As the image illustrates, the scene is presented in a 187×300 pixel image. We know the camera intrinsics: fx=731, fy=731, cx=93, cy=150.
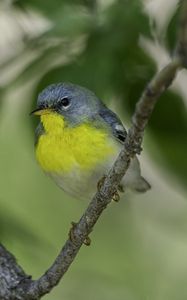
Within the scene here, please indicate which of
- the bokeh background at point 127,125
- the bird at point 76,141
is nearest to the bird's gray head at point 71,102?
the bird at point 76,141

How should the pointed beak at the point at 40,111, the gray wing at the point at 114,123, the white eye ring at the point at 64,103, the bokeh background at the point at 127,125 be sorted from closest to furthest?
the bokeh background at the point at 127,125, the pointed beak at the point at 40,111, the gray wing at the point at 114,123, the white eye ring at the point at 64,103

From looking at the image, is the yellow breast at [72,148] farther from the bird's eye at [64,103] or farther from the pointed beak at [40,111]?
the bird's eye at [64,103]

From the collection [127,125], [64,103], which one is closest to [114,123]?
[127,125]

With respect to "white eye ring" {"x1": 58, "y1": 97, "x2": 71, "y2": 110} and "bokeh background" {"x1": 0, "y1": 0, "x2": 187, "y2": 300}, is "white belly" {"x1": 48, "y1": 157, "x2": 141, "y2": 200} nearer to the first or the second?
"bokeh background" {"x1": 0, "y1": 0, "x2": 187, "y2": 300}

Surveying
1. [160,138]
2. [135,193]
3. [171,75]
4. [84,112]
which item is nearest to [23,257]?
[135,193]

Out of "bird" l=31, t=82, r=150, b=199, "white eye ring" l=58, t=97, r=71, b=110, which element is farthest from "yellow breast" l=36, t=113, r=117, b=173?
"white eye ring" l=58, t=97, r=71, b=110

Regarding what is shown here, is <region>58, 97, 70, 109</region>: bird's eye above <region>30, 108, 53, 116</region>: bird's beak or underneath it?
above

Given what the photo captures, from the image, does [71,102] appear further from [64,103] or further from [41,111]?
[41,111]

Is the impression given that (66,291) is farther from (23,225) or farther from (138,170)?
(23,225)
